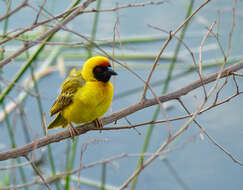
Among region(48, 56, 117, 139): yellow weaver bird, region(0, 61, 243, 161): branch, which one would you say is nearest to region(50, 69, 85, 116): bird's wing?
region(48, 56, 117, 139): yellow weaver bird

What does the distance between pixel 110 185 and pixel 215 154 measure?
0.81 metres

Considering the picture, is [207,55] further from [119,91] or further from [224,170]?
[224,170]

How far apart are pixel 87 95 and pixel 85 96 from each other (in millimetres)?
10

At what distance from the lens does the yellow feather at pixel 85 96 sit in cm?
190

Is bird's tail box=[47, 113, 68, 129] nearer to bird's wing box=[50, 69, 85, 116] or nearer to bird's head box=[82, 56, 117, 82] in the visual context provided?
bird's wing box=[50, 69, 85, 116]

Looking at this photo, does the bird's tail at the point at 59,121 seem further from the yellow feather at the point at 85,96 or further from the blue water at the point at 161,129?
the blue water at the point at 161,129

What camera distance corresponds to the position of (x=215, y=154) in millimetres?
3059

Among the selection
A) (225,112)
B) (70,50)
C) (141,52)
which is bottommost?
(225,112)

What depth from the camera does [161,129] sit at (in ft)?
10.5

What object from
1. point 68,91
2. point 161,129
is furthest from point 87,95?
point 161,129

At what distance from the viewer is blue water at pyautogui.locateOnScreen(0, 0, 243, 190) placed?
294cm

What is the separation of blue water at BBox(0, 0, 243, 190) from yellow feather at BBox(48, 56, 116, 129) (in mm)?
699

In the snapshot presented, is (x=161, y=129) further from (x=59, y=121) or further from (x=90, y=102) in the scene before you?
(x=90, y=102)

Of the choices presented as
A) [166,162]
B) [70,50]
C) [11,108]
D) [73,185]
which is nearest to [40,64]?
[70,50]
